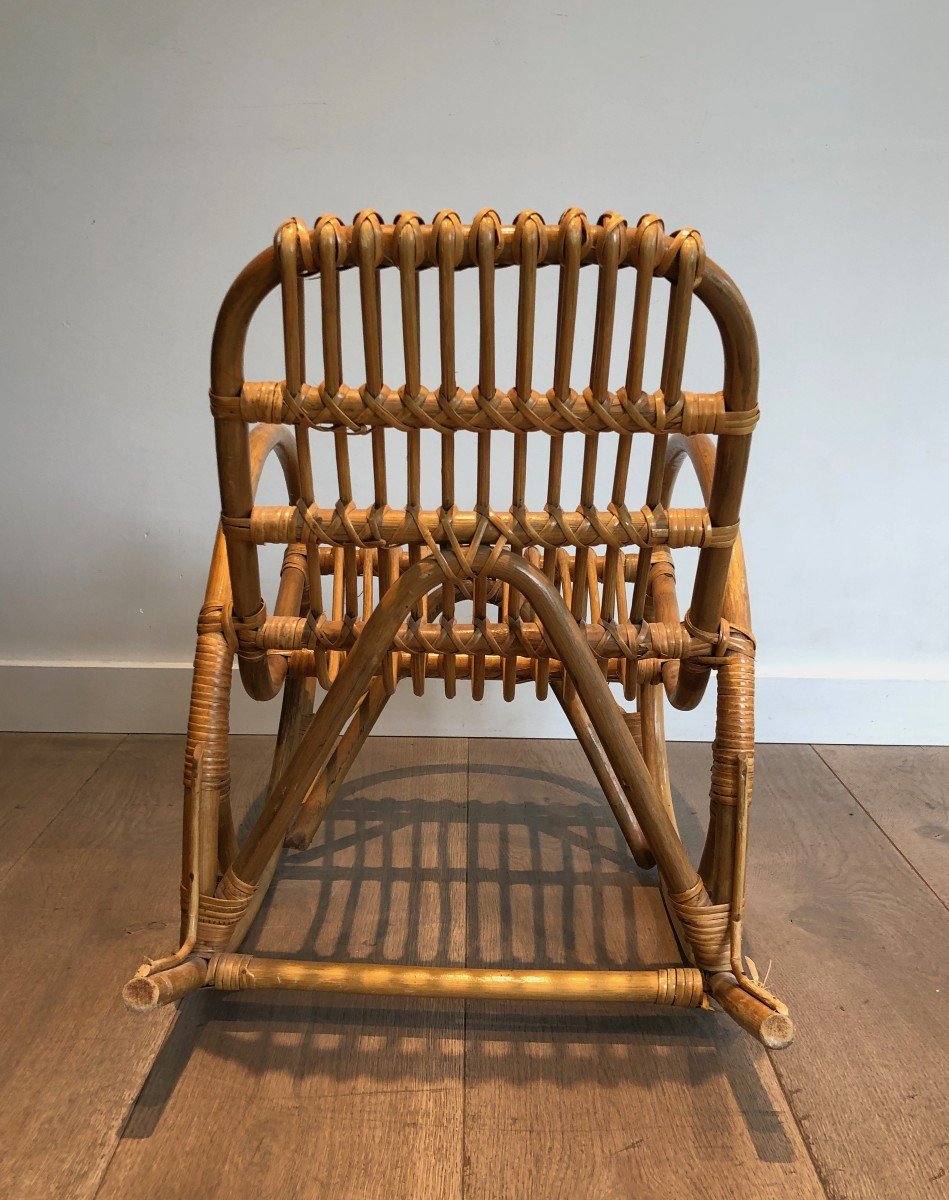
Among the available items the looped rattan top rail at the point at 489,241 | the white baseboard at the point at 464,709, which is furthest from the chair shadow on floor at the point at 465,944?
the looped rattan top rail at the point at 489,241

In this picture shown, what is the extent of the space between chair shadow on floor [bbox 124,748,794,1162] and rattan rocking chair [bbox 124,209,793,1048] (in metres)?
0.10

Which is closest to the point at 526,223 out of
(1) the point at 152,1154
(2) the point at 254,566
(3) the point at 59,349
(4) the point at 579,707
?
(2) the point at 254,566

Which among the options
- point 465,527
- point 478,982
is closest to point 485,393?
point 465,527

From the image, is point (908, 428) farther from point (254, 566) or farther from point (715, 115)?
point (254, 566)

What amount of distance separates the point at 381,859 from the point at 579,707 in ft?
1.09

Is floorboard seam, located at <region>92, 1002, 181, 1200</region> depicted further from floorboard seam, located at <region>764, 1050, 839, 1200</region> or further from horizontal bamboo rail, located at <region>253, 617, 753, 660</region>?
floorboard seam, located at <region>764, 1050, 839, 1200</region>

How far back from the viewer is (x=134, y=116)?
1.32 m

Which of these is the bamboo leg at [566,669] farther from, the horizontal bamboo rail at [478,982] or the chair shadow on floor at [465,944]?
the chair shadow on floor at [465,944]

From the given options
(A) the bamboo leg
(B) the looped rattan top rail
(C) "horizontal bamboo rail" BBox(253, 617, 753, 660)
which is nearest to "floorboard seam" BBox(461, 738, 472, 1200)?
(A) the bamboo leg

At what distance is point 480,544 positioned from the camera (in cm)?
77

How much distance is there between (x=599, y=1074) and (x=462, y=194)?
1.16 m

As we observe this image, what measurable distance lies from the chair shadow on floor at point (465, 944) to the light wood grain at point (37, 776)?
38 centimetres

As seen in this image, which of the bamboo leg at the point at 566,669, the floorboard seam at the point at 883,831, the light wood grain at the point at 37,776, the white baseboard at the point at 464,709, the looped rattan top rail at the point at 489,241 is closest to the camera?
the looped rattan top rail at the point at 489,241

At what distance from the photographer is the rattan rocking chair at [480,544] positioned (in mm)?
674
